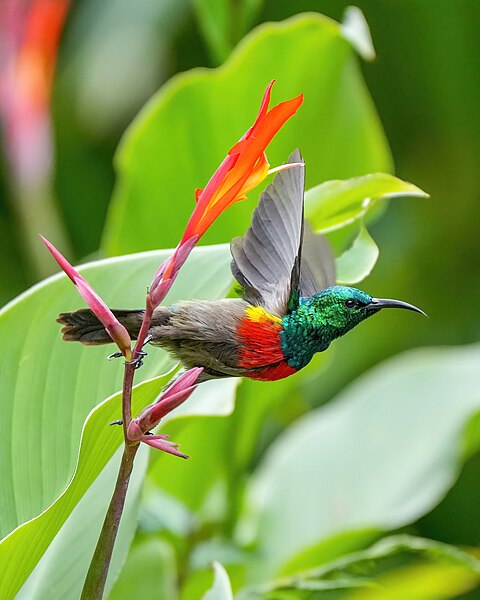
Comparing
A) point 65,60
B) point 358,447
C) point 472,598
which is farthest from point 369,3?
point 472,598

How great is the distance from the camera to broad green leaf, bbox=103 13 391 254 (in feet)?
3.39

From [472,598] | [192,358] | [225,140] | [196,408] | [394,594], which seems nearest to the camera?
[192,358]

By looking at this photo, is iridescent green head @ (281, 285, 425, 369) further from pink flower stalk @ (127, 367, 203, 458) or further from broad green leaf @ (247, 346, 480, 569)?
broad green leaf @ (247, 346, 480, 569)

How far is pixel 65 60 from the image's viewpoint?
7.95ft

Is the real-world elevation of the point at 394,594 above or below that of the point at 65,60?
below

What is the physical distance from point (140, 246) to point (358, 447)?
547 millimetres

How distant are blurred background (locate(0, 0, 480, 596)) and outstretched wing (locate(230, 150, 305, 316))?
138 cm

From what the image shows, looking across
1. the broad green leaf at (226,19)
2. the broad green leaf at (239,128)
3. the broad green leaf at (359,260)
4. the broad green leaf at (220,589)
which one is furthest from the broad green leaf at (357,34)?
the broad green leaf at (220,589)

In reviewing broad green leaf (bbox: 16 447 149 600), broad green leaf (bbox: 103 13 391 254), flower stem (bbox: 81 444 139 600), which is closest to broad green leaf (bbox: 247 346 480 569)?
broad green leaf (bbox: 103 13 391 254)

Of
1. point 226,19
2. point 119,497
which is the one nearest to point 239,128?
point 226,19

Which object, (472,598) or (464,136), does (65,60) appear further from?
(472,598)

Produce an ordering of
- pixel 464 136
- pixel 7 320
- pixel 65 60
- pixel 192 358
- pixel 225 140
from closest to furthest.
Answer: pixel 192 358 → pixel 7 320 → pixel 225 140 → pixel 464 136 → pixel 65 60

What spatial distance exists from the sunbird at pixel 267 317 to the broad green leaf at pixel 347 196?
0.16m

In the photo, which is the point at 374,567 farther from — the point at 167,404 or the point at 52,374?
the point at 167,404
